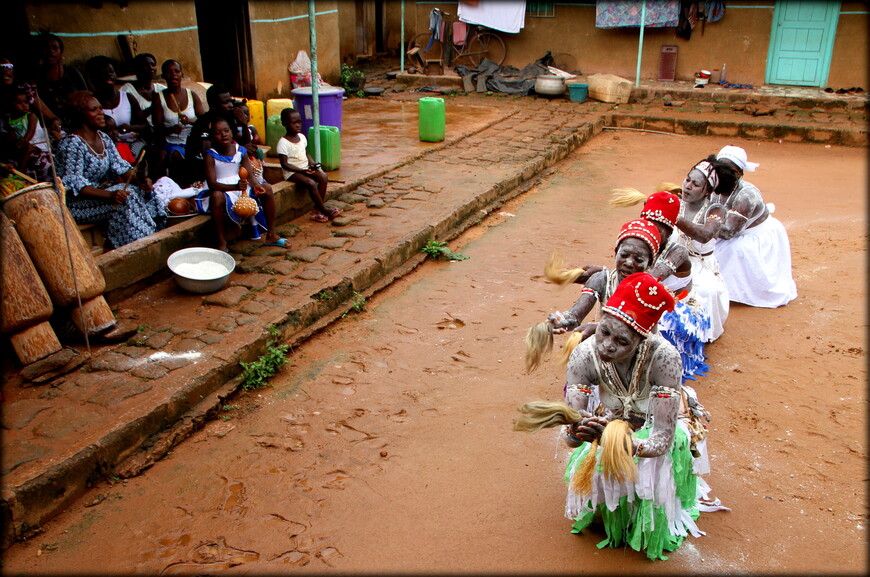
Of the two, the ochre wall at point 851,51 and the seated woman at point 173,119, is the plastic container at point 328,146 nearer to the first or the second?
the seated woman at point 173,119

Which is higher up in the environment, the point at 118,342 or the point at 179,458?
the point at 118,342

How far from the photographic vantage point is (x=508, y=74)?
17.3m

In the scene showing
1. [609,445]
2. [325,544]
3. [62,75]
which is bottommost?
[325,544]

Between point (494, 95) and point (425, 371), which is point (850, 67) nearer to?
point (494, 95)

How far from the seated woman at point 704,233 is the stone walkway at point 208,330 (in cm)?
273

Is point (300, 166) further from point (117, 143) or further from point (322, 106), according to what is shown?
point (322, 106)

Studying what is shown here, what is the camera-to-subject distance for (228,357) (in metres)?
5.00

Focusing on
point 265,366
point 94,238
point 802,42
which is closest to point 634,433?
point 265,366

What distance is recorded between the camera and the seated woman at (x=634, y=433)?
123 inches

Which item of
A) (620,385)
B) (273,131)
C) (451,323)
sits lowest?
(451,323)

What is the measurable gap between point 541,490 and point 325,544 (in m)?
1.21

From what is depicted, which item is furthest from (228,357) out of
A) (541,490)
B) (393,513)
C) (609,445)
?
(609,445)

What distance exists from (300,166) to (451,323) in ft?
9.71

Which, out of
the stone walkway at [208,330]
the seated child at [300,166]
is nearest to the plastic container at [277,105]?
the stone walkway at [208,330]
